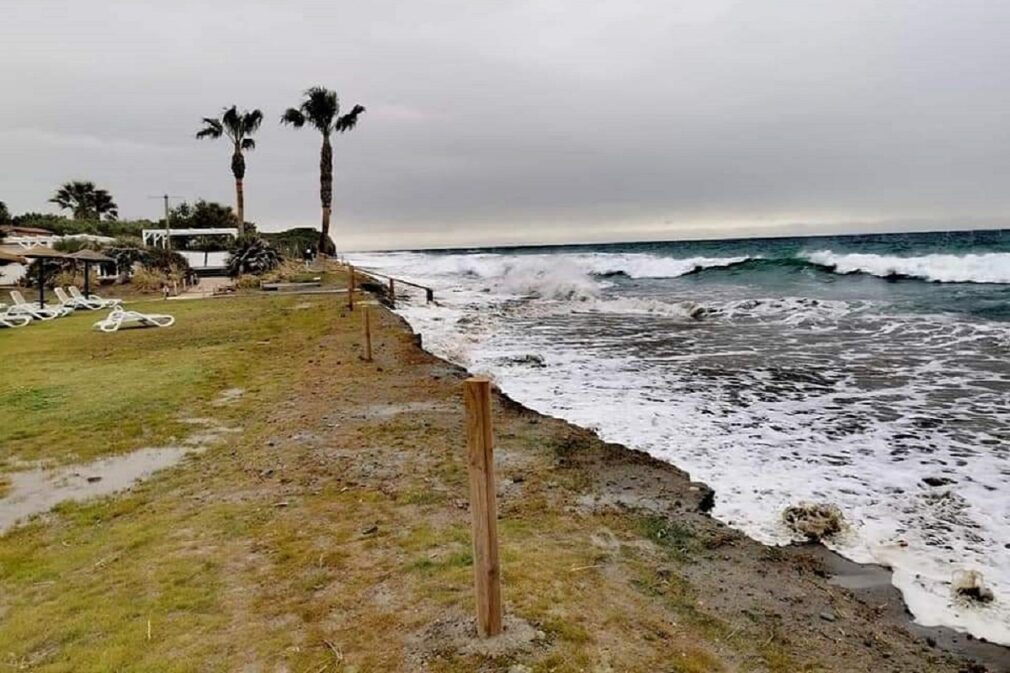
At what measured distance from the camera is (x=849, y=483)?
18.6 feet

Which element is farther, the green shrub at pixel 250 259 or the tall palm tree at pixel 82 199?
the tall palm tree at pixel 82 199

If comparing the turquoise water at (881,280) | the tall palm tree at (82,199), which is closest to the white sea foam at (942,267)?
the turquoise water at (881,280)

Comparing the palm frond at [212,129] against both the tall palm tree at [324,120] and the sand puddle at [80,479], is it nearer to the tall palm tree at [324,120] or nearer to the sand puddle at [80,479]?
the tall palm tree at [324,120]

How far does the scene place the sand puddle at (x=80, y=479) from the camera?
5.22 m

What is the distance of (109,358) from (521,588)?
36.4ft

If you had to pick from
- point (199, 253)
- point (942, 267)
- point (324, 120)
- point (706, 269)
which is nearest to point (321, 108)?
point (324, 120)

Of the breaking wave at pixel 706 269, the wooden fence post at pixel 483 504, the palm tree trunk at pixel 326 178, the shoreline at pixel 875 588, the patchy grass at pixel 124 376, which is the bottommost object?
the shoreline at pixel 875 588

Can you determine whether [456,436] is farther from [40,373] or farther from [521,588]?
[40,373]

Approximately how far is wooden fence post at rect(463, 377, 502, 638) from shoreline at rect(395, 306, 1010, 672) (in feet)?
6.71

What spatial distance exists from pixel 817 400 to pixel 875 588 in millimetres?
5360

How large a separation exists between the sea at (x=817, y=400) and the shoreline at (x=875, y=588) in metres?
0.09

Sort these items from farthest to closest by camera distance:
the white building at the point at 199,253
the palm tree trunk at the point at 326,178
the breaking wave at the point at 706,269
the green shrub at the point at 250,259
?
the palm tree trunk at the point at 326,178, the white building at the point at 199,253, the green shrub at the point at 250,259, the breaking wave at the point at 706,269

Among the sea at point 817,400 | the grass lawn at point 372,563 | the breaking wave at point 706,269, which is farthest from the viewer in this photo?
the breaking wave at point 706,269

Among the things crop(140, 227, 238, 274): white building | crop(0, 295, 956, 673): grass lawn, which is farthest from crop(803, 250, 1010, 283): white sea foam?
crop(140, 227, 238, 274): white building
